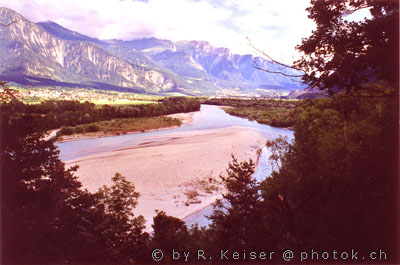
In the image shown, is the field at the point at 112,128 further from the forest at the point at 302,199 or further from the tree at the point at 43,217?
the forest at the point at 302,199

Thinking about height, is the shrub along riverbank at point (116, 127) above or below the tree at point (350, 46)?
below

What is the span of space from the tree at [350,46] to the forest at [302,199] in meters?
0.03

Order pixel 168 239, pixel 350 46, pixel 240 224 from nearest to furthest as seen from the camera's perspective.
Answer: pixel 350 46 < pixel 240 224 < pixel 168 239

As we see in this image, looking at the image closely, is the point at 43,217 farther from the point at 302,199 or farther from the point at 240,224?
the point at 302,199

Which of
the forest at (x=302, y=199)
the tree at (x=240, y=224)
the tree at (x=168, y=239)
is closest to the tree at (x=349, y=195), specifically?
the forest at (x=302, y=199)

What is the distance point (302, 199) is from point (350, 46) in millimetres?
9355

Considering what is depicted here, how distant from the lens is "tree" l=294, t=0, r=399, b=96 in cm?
657

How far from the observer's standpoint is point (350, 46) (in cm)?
714

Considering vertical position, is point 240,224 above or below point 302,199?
below

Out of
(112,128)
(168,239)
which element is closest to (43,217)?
(168,239)

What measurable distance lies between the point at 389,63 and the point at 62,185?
13465mm

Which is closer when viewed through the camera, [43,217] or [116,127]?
[43,217]

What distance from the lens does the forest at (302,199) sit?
23.3 ft

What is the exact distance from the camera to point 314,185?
14031mm
